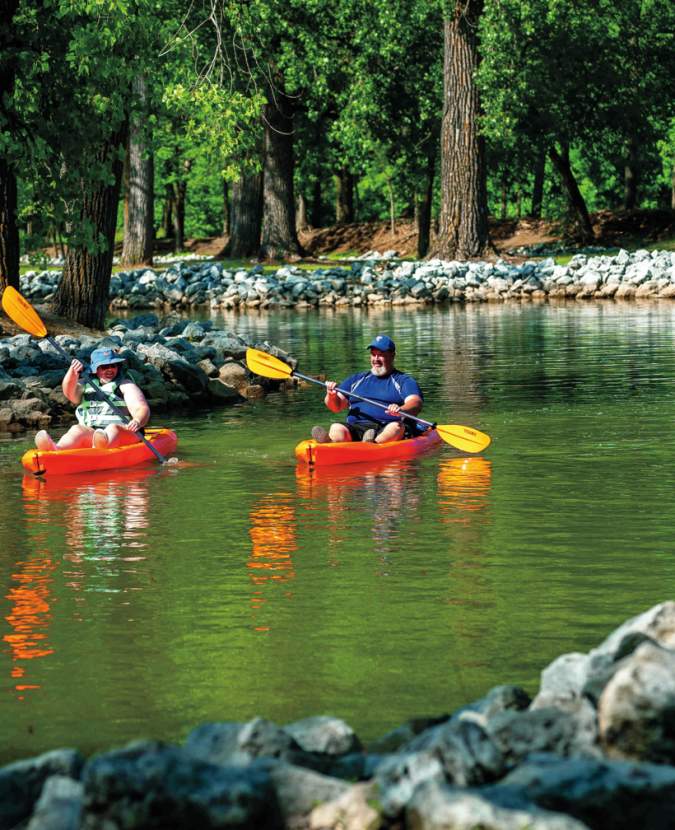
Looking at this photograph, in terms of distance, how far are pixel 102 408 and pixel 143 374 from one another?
4641 mm

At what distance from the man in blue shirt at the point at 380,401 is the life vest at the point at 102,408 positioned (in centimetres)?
184

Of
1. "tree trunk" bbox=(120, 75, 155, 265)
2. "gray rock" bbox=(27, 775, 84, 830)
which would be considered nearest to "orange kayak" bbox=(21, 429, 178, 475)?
"gray rock" bbox=(27, 775, 84, 830)

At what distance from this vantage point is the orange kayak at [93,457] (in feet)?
42.6

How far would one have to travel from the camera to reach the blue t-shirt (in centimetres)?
1397

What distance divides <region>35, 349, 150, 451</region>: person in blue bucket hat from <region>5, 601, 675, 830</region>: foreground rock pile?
26.3 feet

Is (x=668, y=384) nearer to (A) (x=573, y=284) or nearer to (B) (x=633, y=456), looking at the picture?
(B) (x=633, y=456)

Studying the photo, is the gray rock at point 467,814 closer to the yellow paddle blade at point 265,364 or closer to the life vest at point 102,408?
the life vest at point 102,408

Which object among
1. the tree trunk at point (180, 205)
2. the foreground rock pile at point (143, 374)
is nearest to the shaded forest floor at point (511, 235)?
the tree trunk at point (180, 205)

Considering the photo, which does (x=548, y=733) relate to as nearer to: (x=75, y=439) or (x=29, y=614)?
(x=29, y=614)

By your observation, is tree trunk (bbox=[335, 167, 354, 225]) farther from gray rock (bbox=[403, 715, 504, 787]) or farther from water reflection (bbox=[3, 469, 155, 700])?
gray rock (bbox=[403, 715, 504, 787])

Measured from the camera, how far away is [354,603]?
8.55m

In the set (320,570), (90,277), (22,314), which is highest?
(90,277)

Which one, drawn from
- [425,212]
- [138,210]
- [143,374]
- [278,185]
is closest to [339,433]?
[143,374]

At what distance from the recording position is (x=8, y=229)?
1934cm
